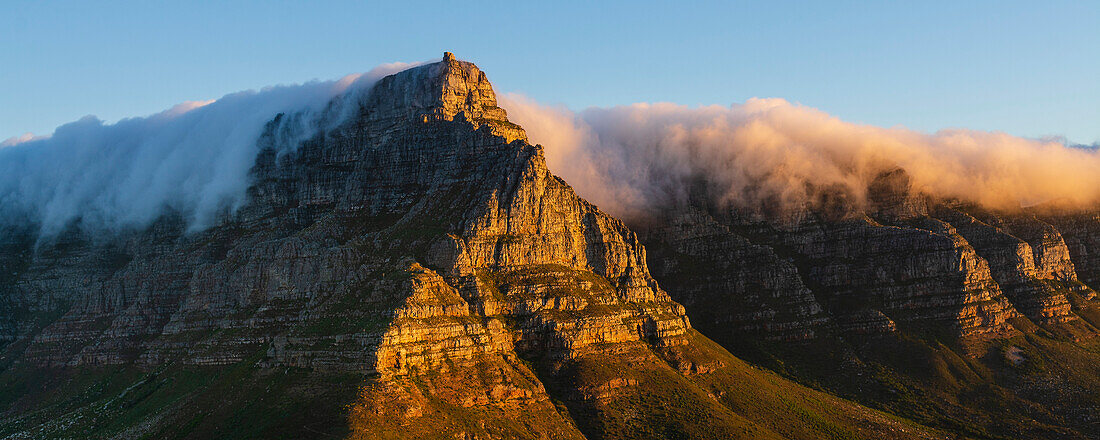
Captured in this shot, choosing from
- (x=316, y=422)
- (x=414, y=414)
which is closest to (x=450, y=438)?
(x=414, y=414)

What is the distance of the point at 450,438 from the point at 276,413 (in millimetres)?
26652

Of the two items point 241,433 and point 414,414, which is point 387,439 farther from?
point 241,433

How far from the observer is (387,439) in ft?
621

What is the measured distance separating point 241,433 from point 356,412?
18.4m

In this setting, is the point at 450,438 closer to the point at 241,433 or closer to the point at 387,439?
the point at 387,439

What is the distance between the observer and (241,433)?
19675 centimetres

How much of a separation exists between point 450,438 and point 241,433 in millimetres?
31224

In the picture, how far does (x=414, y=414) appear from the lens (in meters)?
198

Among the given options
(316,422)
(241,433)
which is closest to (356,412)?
(316,422)

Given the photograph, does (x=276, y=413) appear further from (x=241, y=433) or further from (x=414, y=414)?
(x=414, y=414)

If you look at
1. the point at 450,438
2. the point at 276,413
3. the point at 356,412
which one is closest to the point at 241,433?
the point at 276,413

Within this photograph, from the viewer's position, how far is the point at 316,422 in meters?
193

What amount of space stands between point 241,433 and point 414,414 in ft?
84.8

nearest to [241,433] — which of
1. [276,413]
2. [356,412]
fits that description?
[276,413]
